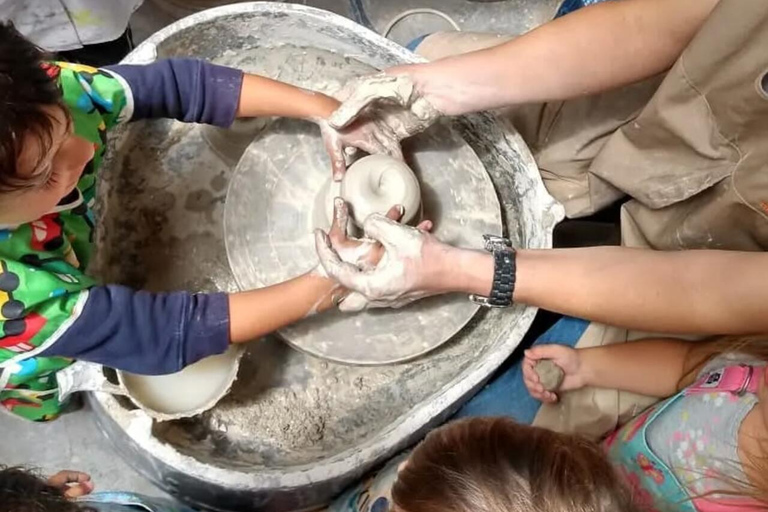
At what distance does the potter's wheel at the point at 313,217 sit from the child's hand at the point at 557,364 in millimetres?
150

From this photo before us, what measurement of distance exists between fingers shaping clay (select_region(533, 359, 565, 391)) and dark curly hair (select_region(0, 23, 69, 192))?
72 centimetres

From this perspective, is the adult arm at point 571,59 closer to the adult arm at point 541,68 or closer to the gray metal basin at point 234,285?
the adult arm at point 541,68

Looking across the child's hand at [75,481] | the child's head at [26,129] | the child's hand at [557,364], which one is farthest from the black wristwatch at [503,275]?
the child's hand at [75,481]

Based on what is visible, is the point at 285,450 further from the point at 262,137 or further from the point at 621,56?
the point at 621,56

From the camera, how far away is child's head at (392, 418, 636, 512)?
75cm

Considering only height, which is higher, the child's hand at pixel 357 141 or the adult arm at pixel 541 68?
the adult arm at pixel 541 68

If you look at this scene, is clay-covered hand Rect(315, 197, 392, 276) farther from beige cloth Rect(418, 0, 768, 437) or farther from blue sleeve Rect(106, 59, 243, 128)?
beige cloth Rect(418, 0, 768, 437)

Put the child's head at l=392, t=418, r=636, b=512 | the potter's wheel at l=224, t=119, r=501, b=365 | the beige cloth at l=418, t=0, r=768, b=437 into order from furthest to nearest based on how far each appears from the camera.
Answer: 1. the potter's wheel at l=224, t=119, r=501, b=365
2. the beige cloth at l=418, t=0, r=768, b=437
3. the child's head at l=392, t=418, r=636, b=512

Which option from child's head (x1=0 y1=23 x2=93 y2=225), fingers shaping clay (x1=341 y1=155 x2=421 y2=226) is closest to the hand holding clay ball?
fingers shaping clay (x1=341 y1=155 x2=421 y2=226)

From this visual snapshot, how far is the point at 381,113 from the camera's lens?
1.24m

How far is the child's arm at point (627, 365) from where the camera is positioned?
3.66 feet

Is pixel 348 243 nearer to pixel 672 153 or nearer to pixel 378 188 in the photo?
pixel 378 188

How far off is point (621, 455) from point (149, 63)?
86 centimetres

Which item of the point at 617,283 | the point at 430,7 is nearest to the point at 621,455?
the point at 617,283
